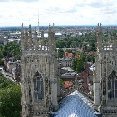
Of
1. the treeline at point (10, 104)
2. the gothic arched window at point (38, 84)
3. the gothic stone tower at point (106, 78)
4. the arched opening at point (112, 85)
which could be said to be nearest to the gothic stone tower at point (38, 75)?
the gothic arched window at point (38, 84)

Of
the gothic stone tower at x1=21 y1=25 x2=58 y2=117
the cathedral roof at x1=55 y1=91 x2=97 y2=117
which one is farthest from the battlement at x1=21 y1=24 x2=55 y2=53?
the cathedral roof at x1=55 y1=91 x2=97 y2=117

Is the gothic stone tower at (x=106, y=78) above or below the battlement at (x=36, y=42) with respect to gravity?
below

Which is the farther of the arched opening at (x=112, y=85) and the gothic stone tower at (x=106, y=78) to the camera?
the arched opening at (x=112, y=85)

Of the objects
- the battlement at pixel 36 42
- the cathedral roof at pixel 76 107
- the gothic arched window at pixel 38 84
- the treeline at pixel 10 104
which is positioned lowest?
the treeline at pixel 10 104

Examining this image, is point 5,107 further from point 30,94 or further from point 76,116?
point 76,116

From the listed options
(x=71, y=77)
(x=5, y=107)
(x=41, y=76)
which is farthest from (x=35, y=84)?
(x=71, y=77)

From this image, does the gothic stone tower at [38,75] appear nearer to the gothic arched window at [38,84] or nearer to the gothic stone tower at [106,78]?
the gothic arched window at [38,84]

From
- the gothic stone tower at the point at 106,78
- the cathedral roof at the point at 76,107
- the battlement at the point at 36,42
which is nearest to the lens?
the cathedral roof at the point at 76,107

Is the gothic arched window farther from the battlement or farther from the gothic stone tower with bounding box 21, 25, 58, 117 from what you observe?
the battlement
